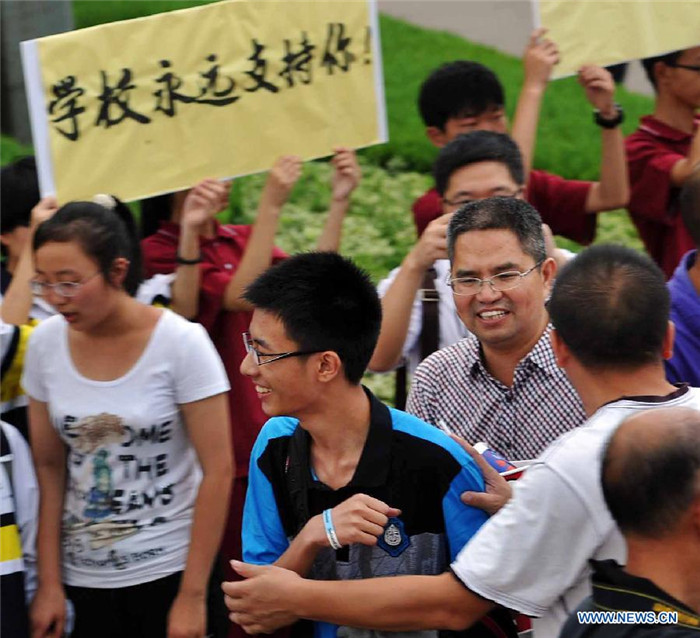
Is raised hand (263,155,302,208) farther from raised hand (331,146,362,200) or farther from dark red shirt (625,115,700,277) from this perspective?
dark red shirt (625,115,700,277)

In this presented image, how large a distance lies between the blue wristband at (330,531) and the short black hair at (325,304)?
0.37 metres

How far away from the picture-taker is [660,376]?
8.05 feet

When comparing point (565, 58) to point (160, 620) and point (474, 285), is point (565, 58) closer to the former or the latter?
point (474, 285)

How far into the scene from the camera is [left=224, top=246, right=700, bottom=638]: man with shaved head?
224 centimetres

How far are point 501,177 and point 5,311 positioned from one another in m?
1.58

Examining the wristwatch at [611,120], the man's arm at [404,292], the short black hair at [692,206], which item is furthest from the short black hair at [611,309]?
the wristwatch at [611,120]

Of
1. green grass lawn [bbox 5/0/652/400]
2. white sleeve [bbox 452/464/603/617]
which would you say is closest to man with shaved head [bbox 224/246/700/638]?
white sleeve [bbox 452/464/603/617]

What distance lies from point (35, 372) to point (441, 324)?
1182mm

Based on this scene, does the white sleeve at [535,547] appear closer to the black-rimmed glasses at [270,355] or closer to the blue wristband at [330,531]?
the blue wristband at [330,531]

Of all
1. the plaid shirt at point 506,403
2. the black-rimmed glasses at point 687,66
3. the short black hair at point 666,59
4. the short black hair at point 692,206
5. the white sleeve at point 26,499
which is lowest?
the white sleeve at point 26,499

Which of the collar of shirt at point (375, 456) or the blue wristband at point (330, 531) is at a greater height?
the collar of shirt at point (375, 456)

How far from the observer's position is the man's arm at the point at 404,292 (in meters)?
3.67

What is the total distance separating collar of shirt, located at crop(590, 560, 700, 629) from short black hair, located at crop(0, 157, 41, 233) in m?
2.72

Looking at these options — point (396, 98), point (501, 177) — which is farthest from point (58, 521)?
point (396, 98)
